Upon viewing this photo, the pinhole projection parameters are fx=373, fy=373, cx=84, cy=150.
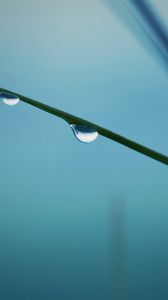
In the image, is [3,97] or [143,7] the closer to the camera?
[143,7]

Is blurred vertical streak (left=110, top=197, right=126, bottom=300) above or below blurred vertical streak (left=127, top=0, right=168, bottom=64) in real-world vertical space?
below

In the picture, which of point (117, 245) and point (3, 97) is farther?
point (3, 97)

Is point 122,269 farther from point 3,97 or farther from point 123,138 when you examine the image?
point 3,97

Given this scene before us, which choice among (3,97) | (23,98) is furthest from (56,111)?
(3,97)

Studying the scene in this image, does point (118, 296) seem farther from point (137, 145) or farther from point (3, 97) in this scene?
point (3, 97)

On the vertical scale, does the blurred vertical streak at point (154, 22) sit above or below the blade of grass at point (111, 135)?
above

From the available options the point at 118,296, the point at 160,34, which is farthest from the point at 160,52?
the point at 118,296

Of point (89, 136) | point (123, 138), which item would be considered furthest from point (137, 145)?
point (89, 136)

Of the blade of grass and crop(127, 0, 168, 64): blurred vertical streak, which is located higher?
crop(127, 0, 168, 64): blurred vertical streak

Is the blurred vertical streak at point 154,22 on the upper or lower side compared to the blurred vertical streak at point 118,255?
upper
